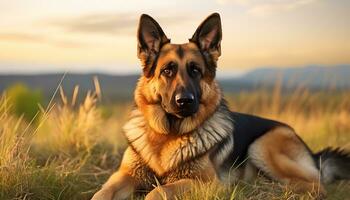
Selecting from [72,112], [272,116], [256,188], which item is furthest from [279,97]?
[256,188]

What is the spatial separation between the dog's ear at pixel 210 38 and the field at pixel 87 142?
1.37 metres

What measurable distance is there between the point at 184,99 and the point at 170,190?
811 millimetres

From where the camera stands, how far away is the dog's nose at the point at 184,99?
15.1 ft

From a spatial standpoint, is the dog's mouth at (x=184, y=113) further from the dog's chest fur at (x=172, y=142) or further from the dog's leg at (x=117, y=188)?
the dog's leg at (x=117, y=188)

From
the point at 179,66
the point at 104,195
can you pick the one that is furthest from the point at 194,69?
the point at 104,195

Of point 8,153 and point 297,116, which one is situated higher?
point 8,153

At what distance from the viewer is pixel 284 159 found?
228 inches

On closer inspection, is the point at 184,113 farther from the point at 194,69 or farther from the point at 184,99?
the point at 194,69

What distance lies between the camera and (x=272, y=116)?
1065 centimetres

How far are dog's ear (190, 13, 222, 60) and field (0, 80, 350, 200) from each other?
1367 mm

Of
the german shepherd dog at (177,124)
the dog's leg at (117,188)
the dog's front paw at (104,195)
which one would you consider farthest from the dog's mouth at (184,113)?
the dog's front paw at (104,195)

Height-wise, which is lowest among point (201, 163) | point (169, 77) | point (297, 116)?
point (297, 116)

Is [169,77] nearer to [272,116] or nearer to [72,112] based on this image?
[72,112]

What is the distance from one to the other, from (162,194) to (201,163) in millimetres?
753
